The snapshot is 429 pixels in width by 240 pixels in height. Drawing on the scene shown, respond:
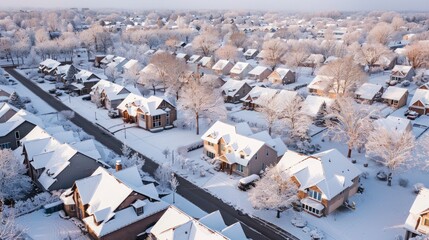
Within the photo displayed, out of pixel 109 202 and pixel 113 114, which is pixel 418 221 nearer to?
pixel 109 202

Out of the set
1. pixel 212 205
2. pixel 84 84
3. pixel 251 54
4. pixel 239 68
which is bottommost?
pixel 212 205

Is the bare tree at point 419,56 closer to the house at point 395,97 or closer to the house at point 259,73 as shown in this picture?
the house at point 395,97

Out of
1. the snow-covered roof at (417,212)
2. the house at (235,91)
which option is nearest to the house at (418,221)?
the snow-covered roof at (417,212)

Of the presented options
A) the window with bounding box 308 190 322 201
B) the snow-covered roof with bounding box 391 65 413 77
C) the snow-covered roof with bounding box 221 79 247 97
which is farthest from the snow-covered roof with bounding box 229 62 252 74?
the window with bounding box 308 190 322 201

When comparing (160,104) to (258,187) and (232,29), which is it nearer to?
(258,187)

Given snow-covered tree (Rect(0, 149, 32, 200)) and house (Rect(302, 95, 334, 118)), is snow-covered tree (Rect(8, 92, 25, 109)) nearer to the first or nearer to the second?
snow-covered tree (Rect(0, 149, 32, 200))

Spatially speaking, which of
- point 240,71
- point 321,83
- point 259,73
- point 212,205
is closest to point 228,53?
point 240,71
